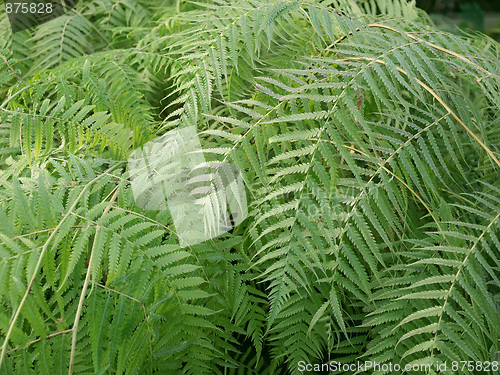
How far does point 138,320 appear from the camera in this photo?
0.68m

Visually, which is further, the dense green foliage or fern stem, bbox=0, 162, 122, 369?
the dense green foliage

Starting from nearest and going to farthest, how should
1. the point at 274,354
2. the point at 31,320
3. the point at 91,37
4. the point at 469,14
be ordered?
the point at 31,320, the point at 274,354, the point at 91,37, the point at 469,14

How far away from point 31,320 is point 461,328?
70cm

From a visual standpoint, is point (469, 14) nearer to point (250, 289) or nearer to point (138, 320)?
point (250, 289)

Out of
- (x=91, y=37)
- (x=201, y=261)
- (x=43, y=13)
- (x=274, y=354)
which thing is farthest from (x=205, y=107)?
(x=43, y=13)

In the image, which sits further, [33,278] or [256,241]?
[256,241]

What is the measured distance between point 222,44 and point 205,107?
156 millimetres

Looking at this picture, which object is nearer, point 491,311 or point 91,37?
point 491,311

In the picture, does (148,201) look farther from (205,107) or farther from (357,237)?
(357,237)

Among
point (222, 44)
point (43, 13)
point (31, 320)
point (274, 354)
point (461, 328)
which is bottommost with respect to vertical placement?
point (274, 354)

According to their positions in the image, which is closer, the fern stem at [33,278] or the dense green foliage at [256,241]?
the fern stem at [33,278]

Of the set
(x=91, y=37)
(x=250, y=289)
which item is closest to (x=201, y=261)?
(x=250, y=289)

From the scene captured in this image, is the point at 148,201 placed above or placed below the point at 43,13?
below

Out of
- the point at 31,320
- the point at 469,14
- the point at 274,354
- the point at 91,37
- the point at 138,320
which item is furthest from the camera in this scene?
the point at 469,14
